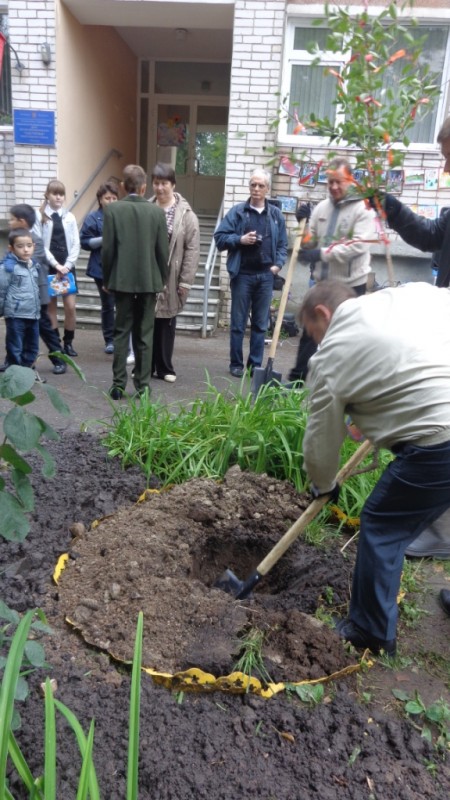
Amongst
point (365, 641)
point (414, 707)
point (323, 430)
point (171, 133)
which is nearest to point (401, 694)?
point (414, 707)

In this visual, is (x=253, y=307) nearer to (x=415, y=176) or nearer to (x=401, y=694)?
(x=415, y=176)

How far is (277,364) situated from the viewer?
759 centimetres

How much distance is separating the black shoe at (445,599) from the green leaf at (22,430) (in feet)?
7.26

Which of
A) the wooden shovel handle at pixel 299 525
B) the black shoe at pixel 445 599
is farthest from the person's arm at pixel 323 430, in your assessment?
the black shoe at pixel 445 599

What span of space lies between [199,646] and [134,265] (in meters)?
3.58

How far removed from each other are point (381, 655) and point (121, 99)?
12.2 metres

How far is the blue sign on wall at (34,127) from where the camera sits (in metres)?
9.20

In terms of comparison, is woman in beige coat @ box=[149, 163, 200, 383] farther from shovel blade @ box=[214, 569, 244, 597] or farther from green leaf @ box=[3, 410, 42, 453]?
green leaf @ box=[3, 410, 42, 453]

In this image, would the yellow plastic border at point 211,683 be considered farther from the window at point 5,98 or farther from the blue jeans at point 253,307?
the window at point 5,98

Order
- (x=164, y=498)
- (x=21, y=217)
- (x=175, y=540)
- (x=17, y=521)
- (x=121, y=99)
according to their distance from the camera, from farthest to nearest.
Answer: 1. (x=121, y=99)
2. (x=21, y=217)
3. (x=164, y=498)
4. (x=175, y=540)
5. (x=17, y=521)

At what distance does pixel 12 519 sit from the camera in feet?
5.29

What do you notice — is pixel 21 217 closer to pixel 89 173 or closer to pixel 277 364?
pixel 277 364

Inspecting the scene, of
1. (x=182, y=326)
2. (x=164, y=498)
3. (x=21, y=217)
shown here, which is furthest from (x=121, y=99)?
(x=164, y=498)

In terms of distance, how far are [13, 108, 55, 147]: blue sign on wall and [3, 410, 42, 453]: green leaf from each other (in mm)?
8798
